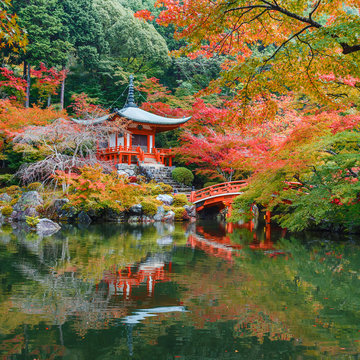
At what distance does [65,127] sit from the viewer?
1675cm

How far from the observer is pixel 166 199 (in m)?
18.7

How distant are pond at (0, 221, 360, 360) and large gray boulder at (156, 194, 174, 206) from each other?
9.01 meters

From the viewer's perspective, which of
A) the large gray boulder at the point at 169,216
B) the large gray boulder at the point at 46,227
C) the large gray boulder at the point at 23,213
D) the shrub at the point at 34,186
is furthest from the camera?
the shrub at the point at 34,186

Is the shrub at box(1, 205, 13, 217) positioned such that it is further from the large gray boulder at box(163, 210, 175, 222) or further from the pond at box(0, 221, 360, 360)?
the pond at box(0, 221, 360, 360)

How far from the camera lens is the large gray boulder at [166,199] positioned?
18.5 m

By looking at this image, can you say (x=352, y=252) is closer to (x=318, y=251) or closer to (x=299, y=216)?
(x=318, y=251)

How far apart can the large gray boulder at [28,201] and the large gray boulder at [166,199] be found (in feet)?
18.1

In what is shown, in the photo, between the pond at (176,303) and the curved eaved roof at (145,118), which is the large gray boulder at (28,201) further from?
the curved eaved roof at (145,118)

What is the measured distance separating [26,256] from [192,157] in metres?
14.7

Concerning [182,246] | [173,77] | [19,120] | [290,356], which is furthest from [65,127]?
[173,77]

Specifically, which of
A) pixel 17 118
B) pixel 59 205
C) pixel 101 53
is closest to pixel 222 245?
pixel 59 205

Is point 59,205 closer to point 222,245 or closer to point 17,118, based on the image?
point 17,118

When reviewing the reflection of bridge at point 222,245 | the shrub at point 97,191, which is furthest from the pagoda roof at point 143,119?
the reflection of bridge at point 222,245

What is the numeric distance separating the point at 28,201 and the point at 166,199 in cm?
633
